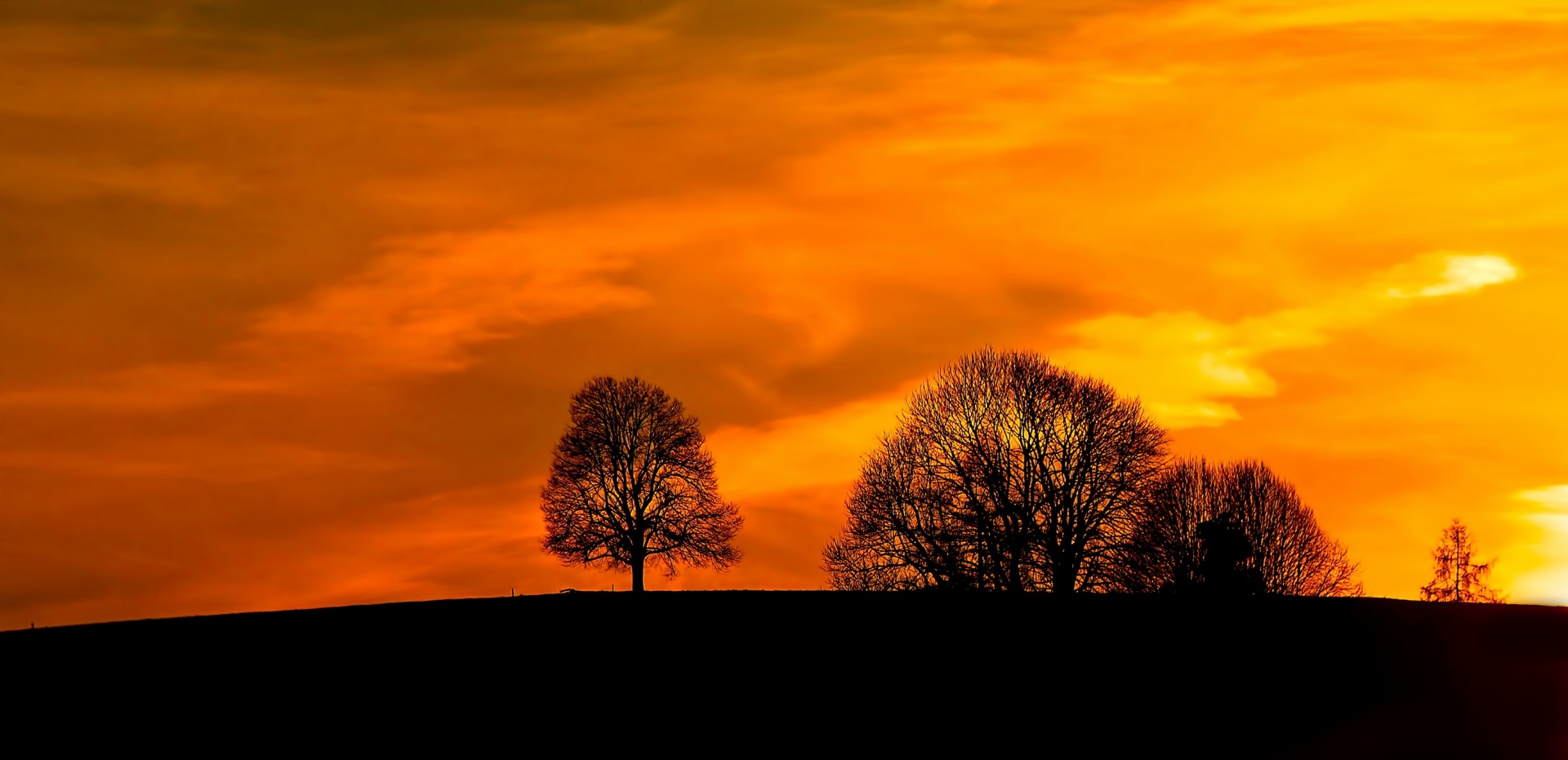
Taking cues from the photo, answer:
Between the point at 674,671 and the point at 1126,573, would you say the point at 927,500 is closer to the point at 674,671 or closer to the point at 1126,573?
the point at 1126,573

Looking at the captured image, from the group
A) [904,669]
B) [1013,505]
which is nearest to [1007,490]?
[1013,505]

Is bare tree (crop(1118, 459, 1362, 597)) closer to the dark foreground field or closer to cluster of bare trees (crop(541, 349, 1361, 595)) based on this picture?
cluster of bare trees (crop(541, 349, 1361, 595))

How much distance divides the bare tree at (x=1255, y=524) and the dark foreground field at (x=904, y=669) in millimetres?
35292

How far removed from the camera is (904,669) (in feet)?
123

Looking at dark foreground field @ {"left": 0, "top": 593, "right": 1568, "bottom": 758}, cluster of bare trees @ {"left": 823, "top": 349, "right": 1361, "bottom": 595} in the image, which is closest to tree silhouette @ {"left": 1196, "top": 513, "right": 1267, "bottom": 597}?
cluster of bare trees @ {"left": 823, "top": 349, "right": 1361, "bottom": 595}

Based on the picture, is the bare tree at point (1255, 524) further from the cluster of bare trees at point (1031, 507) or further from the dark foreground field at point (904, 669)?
the dark foreground field at point (904, 669)

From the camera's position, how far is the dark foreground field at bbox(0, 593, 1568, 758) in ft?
112

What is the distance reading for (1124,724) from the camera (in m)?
34.7

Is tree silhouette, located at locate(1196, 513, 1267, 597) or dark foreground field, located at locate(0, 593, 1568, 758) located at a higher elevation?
tree silhouette, located at locate(1196, 513, 1267, 597)

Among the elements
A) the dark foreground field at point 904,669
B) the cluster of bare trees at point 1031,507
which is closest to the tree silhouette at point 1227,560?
the cluster of bare trees at point 1031,507

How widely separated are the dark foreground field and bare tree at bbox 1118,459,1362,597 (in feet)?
Result: 116

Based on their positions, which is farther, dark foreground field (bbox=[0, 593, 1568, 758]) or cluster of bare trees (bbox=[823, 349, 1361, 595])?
cluster of bare trees (bbox=[823, 349, 1361, 595])

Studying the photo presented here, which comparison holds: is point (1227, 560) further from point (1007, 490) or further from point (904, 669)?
point (904, 669)

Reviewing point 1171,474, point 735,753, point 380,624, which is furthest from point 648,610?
point 1171,474
